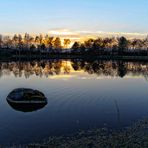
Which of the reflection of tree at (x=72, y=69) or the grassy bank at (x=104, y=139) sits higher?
the grassy bank at (x=104, y=139)

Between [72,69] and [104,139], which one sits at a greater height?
[104,139]

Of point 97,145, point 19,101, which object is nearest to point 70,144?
point 97,145

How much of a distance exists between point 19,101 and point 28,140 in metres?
15.9

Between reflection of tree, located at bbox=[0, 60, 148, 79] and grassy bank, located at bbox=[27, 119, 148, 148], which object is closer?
grassy bank, located at bbox=[27, 119, 148, 148]

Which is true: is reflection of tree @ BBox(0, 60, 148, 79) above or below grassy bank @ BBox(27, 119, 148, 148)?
below

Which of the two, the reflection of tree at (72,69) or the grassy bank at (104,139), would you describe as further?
the reflection of tree at (72,69)

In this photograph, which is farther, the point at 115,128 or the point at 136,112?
the point at 136,112

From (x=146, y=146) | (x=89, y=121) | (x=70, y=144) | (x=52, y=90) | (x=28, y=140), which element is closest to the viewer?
(x=146, y=146)

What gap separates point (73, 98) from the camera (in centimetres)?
4428

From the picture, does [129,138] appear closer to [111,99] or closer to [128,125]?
[128,125]

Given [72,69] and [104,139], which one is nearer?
[104,139]

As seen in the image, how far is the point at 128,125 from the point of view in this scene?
93.8 feet

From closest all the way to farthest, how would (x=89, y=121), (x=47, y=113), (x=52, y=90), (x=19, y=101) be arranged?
(x=89, y=121) < (x=47, y=113) < (x=19, y=101) < (x=52, y=90)

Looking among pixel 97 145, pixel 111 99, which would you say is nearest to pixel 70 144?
pixel 97 145
